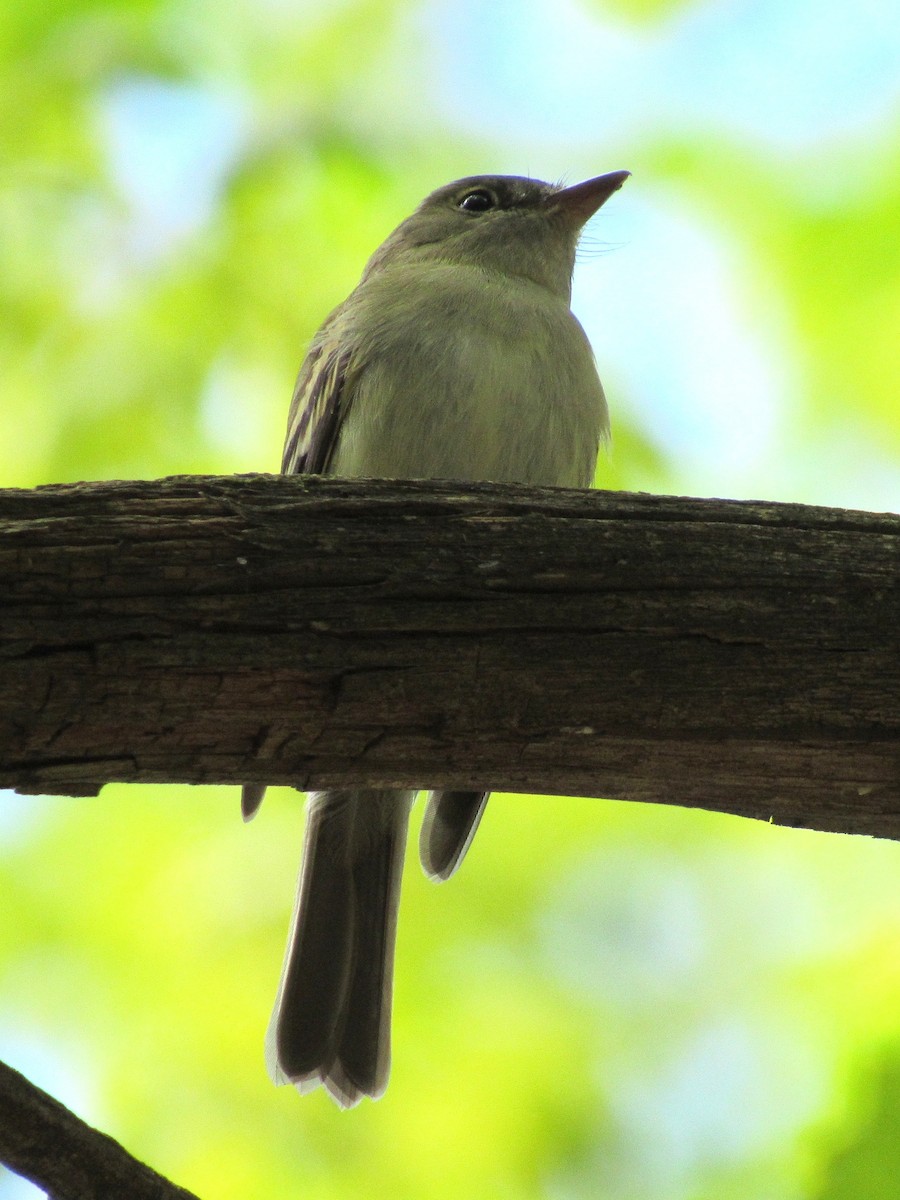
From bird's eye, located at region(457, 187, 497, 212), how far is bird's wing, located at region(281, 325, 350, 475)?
109 centimetres

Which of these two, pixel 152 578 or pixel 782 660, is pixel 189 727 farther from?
pixel 782 660

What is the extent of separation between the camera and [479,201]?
16.1 ft

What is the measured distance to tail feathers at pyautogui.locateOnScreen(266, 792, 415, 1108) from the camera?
3.57 meters

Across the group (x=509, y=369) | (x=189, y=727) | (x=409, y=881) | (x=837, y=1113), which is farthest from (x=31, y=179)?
(x=837, y=1113)

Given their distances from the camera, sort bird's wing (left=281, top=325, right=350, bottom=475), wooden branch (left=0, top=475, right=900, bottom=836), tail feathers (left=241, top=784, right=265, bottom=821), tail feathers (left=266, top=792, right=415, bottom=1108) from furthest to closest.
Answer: bird's wing (left=281, top=325, right=350, bottom=475) < tail feathers (left=266, top=792, right=415, bottom=1108) < tail feathers (left=241, top=784, right=265, bottom=821) < wooden branch (left=0, top=475, right=900, bottom=836)

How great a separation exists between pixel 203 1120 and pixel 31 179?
324cm

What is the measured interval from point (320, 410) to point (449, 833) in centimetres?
130

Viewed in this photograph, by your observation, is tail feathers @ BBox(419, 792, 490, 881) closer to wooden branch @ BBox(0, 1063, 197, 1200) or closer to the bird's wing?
the bird's wing

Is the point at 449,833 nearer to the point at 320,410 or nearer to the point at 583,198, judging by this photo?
the point at 320,410

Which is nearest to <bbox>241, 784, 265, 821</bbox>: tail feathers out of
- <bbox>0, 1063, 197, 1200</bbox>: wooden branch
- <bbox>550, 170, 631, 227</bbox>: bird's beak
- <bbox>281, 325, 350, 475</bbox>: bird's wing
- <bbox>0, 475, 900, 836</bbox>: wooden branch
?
<bbox>281, 325, 350, 475</bbox>: bird's wing

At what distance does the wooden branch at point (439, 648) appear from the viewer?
2184 millimetres

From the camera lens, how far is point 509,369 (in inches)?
149

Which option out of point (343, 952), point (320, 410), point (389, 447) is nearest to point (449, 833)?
point (343, 952)

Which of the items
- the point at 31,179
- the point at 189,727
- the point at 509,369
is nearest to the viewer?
the point at 189,727
